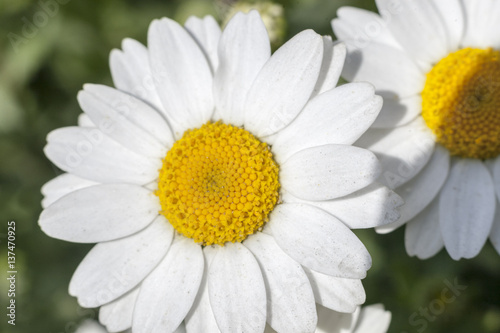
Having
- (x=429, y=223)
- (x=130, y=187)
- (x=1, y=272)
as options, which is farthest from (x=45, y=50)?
(x=429, y=223)

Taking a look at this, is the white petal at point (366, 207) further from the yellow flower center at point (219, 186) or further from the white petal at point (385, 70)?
the white petal at point (385, 70)

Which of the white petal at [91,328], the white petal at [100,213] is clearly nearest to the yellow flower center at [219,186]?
the white petal at [100,213]

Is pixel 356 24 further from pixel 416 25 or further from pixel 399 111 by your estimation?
pixel 399 111

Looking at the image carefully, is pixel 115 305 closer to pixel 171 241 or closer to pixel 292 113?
pixel 171 241

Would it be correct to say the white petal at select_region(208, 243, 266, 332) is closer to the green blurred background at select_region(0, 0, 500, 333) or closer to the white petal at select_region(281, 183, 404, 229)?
the white petal at select_region(281, 183, 404, 229)

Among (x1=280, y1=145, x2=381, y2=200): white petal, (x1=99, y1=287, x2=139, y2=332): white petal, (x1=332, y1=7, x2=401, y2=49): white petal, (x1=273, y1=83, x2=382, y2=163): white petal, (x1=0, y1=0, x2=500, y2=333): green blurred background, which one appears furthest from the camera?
(x1=0, y1=0, x2=500, y2=333): green blurred background

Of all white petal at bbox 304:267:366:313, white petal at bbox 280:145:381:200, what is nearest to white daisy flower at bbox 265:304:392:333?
white petal at bbox 304:267:366:313
